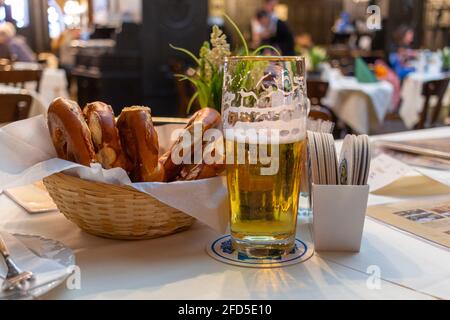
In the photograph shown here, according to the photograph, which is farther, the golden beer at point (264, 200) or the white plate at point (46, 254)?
the golden beer at point (264, 200)

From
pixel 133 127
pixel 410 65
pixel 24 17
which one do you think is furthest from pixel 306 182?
pixel 24 17

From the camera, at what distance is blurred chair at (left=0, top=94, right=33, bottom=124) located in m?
2.55

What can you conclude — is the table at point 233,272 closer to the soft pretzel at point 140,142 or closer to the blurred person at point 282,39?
the soft pretzel at point 140,142

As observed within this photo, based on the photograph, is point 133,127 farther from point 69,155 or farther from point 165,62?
point 165,62

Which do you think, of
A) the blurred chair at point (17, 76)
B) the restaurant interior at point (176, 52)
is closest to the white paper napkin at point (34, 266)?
the restaurant interior at point (176, 52)

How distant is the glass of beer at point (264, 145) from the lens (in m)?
0.69

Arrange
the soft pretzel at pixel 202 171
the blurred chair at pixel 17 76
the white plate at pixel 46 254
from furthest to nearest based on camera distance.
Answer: the blurred chair at pixel 17 76, the soft pretzel at pixel 202 171, the white plate at pixel 46 254

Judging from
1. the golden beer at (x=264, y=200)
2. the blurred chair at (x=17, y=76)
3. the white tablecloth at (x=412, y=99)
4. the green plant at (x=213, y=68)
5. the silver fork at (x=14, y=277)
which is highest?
the green plant at (x=213, y=68)

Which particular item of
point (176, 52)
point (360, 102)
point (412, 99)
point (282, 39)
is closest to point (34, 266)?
point (360, 102)

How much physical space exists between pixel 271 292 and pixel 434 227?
0.37 m

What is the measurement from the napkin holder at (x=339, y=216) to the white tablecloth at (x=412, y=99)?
4.80m

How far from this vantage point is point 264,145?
26.8 inches

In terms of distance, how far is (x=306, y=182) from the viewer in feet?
3.06

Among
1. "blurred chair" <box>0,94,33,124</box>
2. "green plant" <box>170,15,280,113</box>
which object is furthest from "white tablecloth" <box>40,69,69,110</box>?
"green plant" <box>170,15,280,113</box>
